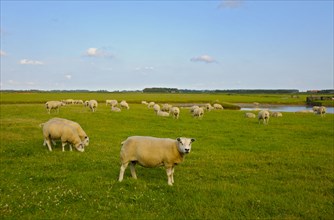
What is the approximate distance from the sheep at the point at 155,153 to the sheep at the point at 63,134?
676 cm

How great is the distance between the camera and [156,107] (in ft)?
154

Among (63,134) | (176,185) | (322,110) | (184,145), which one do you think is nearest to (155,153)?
(184,145)

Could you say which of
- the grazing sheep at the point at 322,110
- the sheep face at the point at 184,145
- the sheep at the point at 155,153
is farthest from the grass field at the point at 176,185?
the grazing sheep at the point at 322,110

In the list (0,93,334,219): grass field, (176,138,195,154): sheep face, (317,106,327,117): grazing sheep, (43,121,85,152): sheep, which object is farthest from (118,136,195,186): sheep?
(317,106,327,117): grazing sheep

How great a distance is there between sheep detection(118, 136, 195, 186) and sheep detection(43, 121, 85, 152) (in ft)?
22.2

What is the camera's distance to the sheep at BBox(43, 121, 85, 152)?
17.8m

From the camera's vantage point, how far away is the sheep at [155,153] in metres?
11.7

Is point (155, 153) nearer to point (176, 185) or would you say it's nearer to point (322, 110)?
point (176, 185)

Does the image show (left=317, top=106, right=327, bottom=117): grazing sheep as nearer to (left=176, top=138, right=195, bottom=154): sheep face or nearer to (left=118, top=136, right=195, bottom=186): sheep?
(left=118, top=136, right=195, bottom=186): sheep

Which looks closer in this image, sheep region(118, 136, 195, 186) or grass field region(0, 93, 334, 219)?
grass field region(0, 93, 334, 219)

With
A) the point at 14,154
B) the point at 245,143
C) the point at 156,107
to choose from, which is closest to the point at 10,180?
the point at 14,154

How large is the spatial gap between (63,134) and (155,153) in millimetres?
7961

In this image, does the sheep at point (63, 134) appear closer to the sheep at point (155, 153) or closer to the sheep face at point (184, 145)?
the sheep at point (155, 153)

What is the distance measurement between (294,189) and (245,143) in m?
10.9
